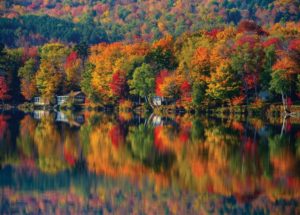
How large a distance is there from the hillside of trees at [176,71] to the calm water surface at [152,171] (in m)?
22.4

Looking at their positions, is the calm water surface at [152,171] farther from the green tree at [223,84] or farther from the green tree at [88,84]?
the green tree at [88,84]

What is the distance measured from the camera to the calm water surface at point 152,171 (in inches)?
951

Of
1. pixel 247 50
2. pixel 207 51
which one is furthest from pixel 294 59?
pixel 207 51

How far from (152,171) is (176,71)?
163 ft

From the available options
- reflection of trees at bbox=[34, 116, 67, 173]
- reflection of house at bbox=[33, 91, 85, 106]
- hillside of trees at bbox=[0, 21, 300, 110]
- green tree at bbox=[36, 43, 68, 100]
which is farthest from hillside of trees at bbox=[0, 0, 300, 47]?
reflection of trees at bbox=[34, 116, 67, 173]

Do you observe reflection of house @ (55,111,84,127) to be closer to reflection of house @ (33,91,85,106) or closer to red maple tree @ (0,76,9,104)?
reflection of house @ (33,91,85,106)

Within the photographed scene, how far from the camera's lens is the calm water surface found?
24156mm

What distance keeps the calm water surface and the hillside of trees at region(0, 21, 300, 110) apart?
22.4 meters

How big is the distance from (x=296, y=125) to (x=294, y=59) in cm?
1776

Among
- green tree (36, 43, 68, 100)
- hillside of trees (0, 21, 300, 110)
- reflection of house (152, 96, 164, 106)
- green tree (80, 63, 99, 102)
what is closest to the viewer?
hillside of trees (0, 21, 300, 110)

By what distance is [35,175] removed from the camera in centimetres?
2961

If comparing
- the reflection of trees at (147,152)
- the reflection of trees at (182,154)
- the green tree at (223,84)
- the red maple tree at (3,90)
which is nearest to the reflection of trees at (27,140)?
the reflection of trees at (182,154)

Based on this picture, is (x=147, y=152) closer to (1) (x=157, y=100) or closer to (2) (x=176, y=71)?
(2) (x=176, y=71)

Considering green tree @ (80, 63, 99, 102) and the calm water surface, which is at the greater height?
green tree @ (80, 63, 99, 102)
